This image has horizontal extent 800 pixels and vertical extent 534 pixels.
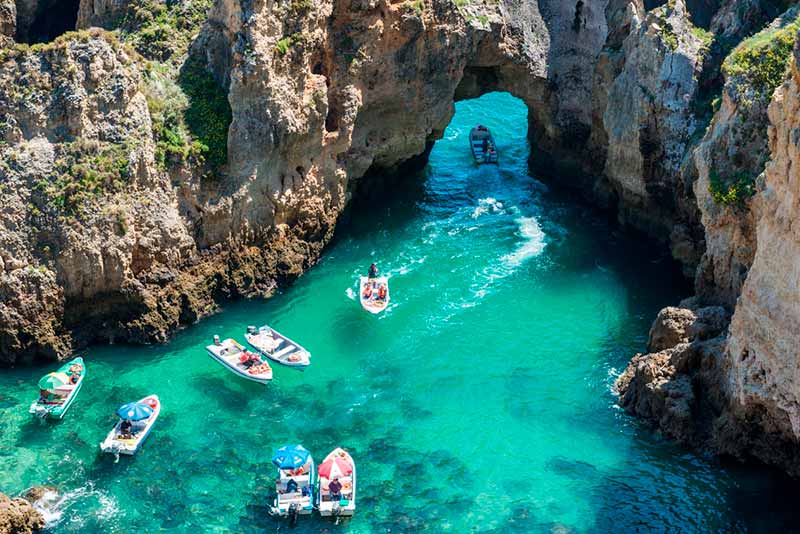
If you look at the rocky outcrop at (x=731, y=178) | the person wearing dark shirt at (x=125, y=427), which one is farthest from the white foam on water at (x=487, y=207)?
the person wearing dark shirt at (x=125, y=427)

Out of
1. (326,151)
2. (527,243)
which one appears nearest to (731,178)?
(527,243)

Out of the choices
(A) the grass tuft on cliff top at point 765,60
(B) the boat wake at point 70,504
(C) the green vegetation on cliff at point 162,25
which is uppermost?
(A) the grass tuft on cliff top at point 765,60

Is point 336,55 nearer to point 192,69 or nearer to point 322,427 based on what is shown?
point 192,69

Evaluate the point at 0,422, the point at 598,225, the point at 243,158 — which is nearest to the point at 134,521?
the point at 0,422

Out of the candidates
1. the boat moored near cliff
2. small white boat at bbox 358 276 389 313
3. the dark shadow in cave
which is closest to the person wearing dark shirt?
small white boat at bbox 358 276 389 313

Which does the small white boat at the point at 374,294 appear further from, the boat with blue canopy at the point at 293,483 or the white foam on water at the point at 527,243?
the boat with blue canopy at the point at 293,483

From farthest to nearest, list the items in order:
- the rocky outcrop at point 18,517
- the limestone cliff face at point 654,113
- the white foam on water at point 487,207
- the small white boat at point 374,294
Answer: the white foam on water at point 487,207
the limestone cliff face at point 654,113
the small white boat at point 374,294
the rocky outcrop at point 18,517
